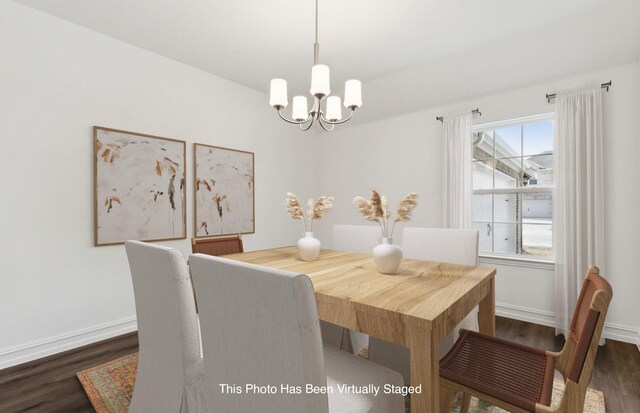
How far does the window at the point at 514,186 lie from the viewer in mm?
2969

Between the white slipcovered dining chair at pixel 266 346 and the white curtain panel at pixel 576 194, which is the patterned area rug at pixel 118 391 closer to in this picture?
the white slipcovered dining chair at pixel 266 346

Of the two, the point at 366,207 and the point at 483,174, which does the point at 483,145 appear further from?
the point at 366,207

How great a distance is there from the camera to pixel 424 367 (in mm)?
947

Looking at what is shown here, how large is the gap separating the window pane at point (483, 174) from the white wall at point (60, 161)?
3103 mm

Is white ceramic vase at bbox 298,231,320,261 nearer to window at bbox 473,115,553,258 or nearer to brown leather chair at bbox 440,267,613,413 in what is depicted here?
brown leather chair at bbox 440,267,613,413

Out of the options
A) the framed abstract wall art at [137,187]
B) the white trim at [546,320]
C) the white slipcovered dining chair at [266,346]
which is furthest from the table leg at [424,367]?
the framed abstract wall art at [137,187]

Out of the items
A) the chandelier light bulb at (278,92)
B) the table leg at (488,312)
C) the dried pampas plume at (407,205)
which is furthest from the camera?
the chandelier light bulb at (278,92)

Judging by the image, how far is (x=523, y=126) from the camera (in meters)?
3.06

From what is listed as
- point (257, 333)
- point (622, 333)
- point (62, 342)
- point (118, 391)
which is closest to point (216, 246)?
point (118, 391)

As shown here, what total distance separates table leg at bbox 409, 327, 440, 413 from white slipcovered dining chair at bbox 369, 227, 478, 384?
0.82 metres

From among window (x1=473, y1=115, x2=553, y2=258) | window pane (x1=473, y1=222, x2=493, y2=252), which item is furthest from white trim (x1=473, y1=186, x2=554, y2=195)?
window pane (x1=473, y1=222, x2=493, y2=252)

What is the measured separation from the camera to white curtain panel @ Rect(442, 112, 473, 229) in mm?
3152

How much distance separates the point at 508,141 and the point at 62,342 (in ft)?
14.5

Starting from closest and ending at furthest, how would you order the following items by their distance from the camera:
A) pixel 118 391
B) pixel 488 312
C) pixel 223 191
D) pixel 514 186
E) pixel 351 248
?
pixel 488 312, pixel 118 391, pixel 351 248, pixel 514 186, pixel 223 191
